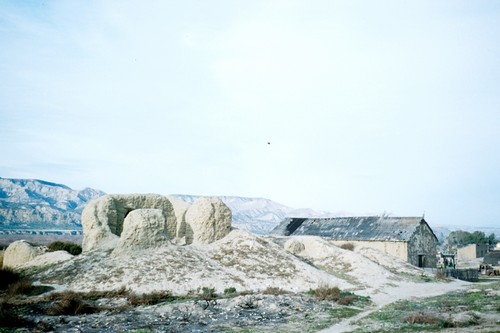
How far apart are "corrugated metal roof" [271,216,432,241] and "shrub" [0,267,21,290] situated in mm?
35805

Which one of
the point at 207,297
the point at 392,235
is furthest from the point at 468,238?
the point at 207,297

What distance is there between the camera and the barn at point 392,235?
45.5 metres

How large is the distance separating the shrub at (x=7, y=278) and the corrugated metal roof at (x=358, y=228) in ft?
117

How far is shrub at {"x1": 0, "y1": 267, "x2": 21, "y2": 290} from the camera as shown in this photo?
914 inches

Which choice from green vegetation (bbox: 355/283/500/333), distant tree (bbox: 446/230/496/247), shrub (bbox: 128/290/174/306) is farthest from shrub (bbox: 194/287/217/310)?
distant tree (bbox: 446/230/496/247)

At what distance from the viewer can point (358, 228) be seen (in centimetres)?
5131

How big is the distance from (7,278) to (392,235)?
37061mm

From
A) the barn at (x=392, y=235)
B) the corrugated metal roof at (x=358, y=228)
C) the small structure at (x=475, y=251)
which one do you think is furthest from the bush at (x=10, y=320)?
the small structure at (x=475, y=251)

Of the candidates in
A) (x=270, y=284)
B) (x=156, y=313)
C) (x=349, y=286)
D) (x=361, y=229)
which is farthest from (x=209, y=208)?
(x=361, y=229)

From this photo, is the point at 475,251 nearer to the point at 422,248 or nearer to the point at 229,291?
the point at 422,248

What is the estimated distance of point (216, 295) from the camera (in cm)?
2242

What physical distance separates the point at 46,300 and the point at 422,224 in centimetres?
3932

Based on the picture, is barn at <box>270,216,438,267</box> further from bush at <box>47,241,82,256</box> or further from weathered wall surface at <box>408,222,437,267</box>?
bush at <box>47,241,82,256</box>

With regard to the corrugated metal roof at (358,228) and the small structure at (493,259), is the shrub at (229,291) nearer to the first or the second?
the corrugated metal roof at (358,228)
